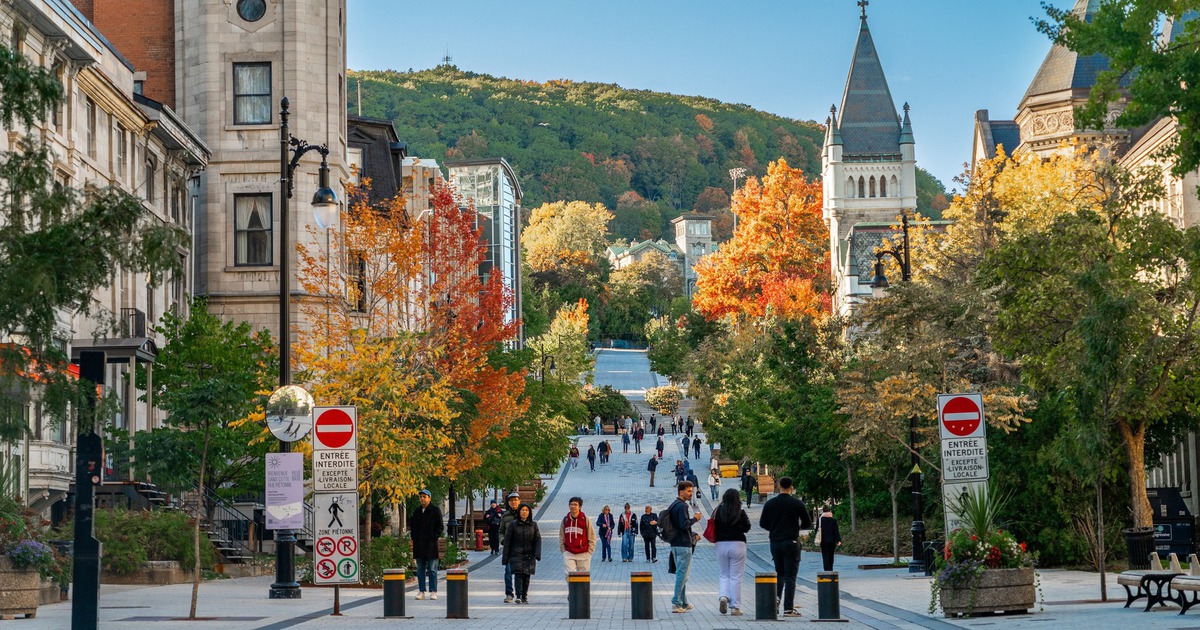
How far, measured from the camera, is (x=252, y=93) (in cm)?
4728

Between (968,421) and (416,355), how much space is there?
733 inches

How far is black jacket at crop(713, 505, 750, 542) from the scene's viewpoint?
66.2 ft

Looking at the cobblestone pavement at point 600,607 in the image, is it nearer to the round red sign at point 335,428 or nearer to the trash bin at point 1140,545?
the trash bin at point 1140,545

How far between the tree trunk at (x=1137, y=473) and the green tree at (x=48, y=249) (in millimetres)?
19199

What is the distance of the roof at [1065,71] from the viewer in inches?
2645

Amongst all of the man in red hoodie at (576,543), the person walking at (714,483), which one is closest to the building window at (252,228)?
the person walking at (714,483)

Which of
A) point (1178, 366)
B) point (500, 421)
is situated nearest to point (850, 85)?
point (500, 421)

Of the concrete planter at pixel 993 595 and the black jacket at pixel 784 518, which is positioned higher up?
the black jacket at pixel 784 518

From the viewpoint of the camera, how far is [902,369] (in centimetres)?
3497

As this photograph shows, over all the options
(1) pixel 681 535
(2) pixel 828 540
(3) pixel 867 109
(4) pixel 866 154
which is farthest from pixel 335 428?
(3) pixel 867 109

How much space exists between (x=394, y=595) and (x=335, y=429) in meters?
2.48

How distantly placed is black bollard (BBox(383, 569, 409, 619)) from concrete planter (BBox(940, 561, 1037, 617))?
22.0 ft

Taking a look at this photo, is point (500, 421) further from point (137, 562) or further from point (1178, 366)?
point (1178, 366)

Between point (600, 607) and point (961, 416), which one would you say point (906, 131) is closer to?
point (600, 607)
